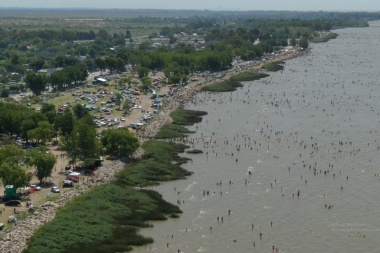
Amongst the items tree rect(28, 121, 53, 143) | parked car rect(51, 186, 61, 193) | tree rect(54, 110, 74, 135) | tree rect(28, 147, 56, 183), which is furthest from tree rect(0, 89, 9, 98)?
parked car rect(51, 186, 61, 193)

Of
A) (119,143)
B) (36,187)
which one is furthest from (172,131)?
(36,187)

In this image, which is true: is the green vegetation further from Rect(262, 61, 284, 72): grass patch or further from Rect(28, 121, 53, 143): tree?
Rect(262, 61, 284, 72): grass patch

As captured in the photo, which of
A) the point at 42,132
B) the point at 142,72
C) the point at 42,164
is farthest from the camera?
the point at 142,72

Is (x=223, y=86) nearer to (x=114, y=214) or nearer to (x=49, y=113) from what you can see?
(x=49, y=113)

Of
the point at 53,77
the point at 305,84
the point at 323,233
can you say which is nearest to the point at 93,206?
the point at 323,233

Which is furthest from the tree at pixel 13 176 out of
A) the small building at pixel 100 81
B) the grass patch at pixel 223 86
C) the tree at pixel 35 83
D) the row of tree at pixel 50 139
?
the small building at pixel 100 81

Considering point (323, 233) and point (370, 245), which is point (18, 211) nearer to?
point (323, 233)

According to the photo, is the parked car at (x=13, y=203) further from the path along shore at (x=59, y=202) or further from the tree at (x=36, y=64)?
the tree at (x=36, y=64)
